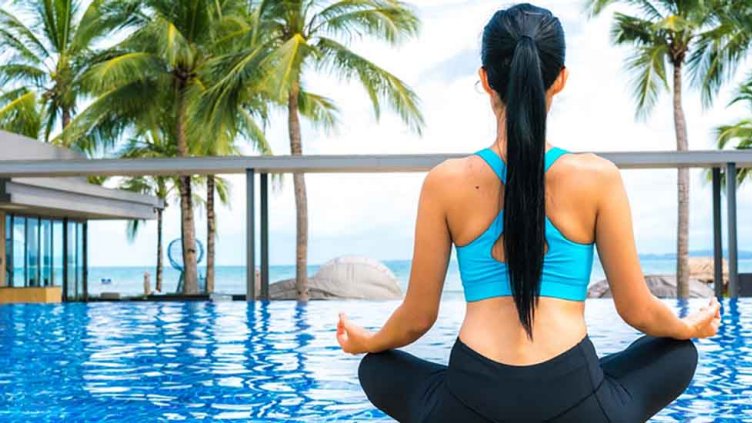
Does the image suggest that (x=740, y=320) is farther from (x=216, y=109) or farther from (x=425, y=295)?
(x=216, y=109)

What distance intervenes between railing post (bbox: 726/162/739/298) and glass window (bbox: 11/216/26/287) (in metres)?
14.6

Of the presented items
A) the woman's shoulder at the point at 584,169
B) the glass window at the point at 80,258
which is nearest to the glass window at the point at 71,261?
the glass window at the point at 80,258

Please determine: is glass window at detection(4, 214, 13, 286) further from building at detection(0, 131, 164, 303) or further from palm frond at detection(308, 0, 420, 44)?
palm frond at detection(308, 0, 420, 44)

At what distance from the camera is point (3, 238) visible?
21.0m

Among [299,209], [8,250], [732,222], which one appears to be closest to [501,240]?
[732,222]

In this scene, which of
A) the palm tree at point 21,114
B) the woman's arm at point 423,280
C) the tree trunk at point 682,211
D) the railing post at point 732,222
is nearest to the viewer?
the woman's arm at point 423,280

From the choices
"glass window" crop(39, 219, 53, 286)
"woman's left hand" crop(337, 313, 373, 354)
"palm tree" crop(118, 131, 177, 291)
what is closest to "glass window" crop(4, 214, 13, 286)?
"glass window" crop(39, 219, 53, 286)

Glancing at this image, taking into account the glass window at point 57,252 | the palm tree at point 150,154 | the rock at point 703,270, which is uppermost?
the palm tree at point 150,154

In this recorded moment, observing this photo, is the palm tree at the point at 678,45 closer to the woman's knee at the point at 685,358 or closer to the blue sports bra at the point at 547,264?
the woman's knee at the point at 685,358

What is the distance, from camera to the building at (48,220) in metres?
19.4

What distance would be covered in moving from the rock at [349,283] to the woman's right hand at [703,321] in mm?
29137

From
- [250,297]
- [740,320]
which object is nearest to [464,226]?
[740,320]

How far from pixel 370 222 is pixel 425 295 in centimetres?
5096

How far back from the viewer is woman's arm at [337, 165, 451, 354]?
6.68 feet
